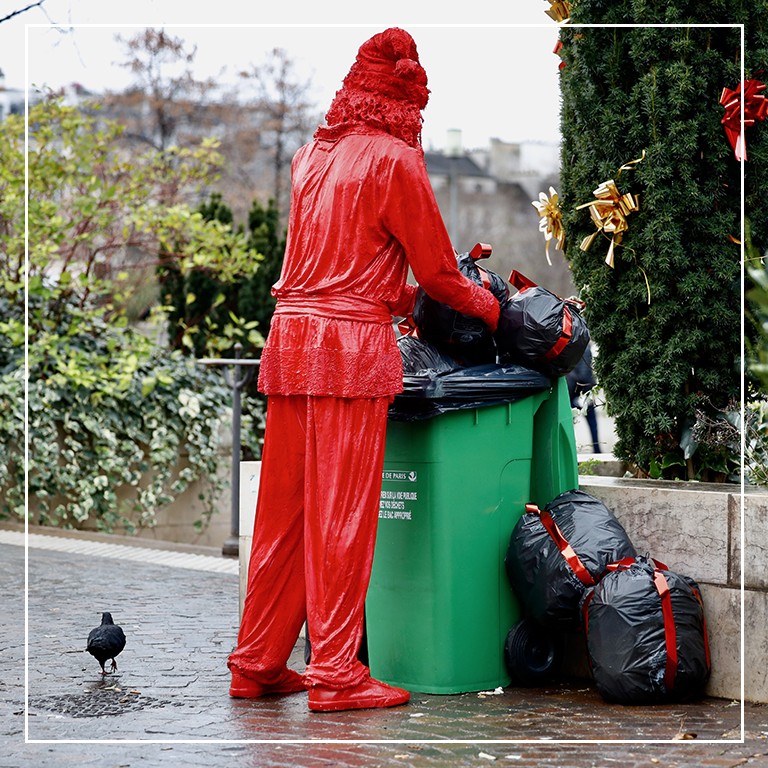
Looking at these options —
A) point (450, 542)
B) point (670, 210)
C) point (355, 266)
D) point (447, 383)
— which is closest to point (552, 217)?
point (670, 210)

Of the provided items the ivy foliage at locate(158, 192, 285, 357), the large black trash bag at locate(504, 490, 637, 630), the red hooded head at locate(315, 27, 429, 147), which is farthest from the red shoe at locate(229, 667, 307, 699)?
the ivy foliage at locate(158, 192, 285, 357)

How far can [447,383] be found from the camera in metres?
4.92

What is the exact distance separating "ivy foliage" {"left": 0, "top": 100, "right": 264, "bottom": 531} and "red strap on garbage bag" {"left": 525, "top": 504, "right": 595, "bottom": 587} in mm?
6687

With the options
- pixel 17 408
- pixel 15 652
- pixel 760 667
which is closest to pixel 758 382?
pixel 760 667

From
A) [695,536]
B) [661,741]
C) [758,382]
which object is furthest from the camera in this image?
[758,382]

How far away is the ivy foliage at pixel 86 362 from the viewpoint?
11.2 meters

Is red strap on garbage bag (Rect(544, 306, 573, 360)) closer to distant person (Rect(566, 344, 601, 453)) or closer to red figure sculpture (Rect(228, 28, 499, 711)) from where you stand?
red figure sculpture (Rect(228, 28, 499, 711))

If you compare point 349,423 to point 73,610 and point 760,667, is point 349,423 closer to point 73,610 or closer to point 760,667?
point 760,667

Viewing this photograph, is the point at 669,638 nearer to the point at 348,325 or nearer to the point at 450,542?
the point at 450,542

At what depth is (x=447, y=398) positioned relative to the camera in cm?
494

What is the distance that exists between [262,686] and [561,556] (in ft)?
3.96

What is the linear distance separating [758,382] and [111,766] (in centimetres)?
313

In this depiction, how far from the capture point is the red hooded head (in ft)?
15.8

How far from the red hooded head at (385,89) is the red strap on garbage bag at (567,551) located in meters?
1.48
